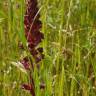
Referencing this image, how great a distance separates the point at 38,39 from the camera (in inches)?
61.8

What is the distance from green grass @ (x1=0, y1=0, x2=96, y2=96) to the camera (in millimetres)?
1844

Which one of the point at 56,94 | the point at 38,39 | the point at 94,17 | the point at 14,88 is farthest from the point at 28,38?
the point at 94,17

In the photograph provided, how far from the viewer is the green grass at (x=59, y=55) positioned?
6.05ft

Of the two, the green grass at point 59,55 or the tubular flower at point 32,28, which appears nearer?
the tubular flower at point 32,28

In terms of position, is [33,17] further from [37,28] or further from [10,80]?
[10,80]

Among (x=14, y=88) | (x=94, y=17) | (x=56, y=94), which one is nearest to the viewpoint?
(x=56, y=94)

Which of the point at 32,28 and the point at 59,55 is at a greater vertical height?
the point at 32,28

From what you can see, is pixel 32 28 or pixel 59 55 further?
pixel 59 55

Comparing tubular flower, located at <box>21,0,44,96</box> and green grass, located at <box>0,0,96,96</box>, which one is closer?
tubular flower, located at <box>21,0,44,96</box>

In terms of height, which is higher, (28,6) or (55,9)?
(28,6)

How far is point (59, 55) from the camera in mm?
1976

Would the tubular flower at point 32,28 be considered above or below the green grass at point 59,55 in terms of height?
above

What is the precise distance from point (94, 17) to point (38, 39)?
1.46 m

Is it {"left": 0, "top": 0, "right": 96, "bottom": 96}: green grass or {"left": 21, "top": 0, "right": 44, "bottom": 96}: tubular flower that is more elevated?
{"left": 21, "top": 0, "right": 44, "bottom": 96}: tubular flower
